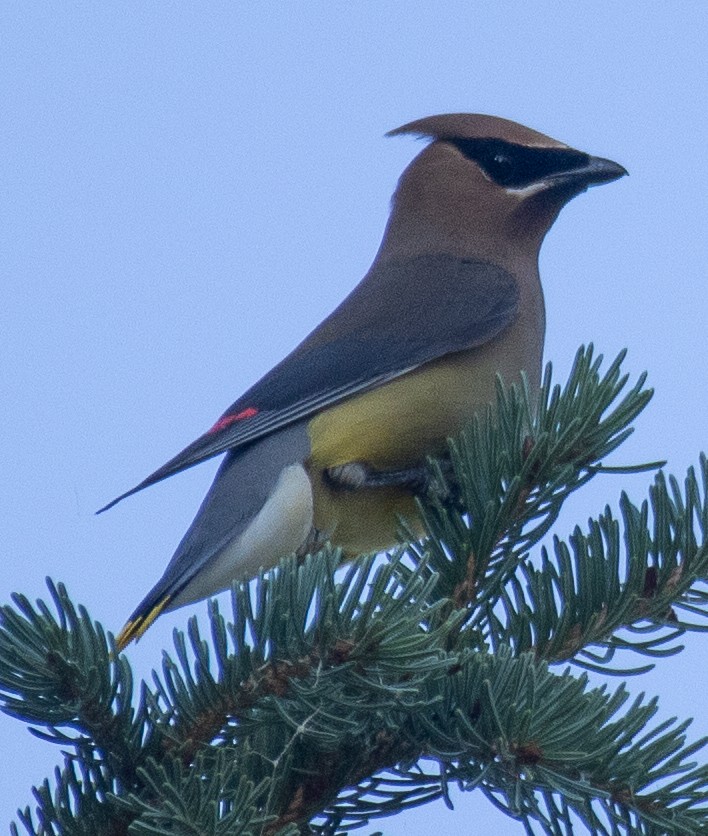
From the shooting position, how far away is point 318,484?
3459mm

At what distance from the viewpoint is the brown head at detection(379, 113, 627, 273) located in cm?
422

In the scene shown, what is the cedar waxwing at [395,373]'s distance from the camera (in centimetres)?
325

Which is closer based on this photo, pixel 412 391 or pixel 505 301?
pixel 412 391

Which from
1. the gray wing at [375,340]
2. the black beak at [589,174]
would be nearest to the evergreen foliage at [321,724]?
the gray wing at [375,340]

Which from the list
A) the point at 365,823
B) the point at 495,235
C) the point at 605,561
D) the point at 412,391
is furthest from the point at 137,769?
the point at 495,235

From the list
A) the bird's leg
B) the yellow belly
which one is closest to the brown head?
the yellow belly

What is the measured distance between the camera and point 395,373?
144 inches

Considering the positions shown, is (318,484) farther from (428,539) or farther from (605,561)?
(605,561)

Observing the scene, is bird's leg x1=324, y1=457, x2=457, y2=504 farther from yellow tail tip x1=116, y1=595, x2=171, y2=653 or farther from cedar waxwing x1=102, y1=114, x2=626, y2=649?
yellow tail tip x1=116, y1=595, x2=171, y2=653

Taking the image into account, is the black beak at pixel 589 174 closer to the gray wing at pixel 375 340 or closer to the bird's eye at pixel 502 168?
the bird's eye at pixel 502 168

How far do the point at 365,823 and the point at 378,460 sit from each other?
152 centimetres

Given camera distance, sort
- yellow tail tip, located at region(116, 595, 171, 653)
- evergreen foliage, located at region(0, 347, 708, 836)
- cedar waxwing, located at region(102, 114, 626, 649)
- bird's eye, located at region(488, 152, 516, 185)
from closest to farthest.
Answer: evergreen foliage, located at region(0, 347, 708, 836) < yellow tail tip, located at region(116, 595, 171, 653) < cedar waxwing, located at region(102, 114, 626, 649) < bird's eye, located at region(488, 152, 516, 185)

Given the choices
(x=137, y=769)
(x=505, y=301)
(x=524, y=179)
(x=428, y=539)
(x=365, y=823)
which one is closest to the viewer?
(x=137, y=769)

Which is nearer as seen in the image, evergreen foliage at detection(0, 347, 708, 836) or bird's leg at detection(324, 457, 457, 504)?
evergreen foliage at detection(0, 347, 708, 836)
